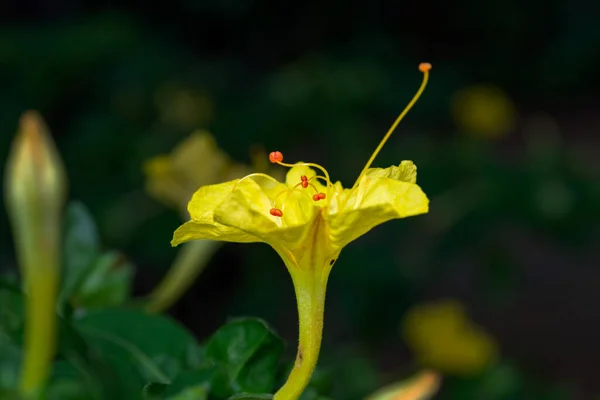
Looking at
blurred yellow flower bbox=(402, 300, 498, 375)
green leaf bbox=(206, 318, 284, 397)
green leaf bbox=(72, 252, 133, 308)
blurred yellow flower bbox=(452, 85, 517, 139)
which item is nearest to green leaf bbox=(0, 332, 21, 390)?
green leaf bbox=(206, 318, 284, 397)

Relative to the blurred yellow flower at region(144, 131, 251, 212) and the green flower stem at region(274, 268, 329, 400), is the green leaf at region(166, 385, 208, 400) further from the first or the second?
the blurred yellow flower at region(144, 131, 251, 212)

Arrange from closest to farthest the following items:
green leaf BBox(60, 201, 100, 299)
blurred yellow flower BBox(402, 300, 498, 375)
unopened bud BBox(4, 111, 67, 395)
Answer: unopened bud BBox(4, 111, 67, 395) → green leaf BBox(60, 201, 100, 299) → blurred yellow flower BBox(402, 300, 498, 375)

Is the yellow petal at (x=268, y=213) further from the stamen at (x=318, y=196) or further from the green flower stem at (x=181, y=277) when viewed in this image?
the green flower stem at (x=181, y=277)

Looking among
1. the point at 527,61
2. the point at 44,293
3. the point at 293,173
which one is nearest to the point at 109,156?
the point at 293,173

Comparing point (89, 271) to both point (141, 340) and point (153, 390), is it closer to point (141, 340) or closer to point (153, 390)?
point (141, 340)

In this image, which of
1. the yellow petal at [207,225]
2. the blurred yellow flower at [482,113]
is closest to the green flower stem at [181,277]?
the yellow petal at [207,225]

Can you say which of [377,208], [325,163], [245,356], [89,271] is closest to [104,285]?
[89,271]
